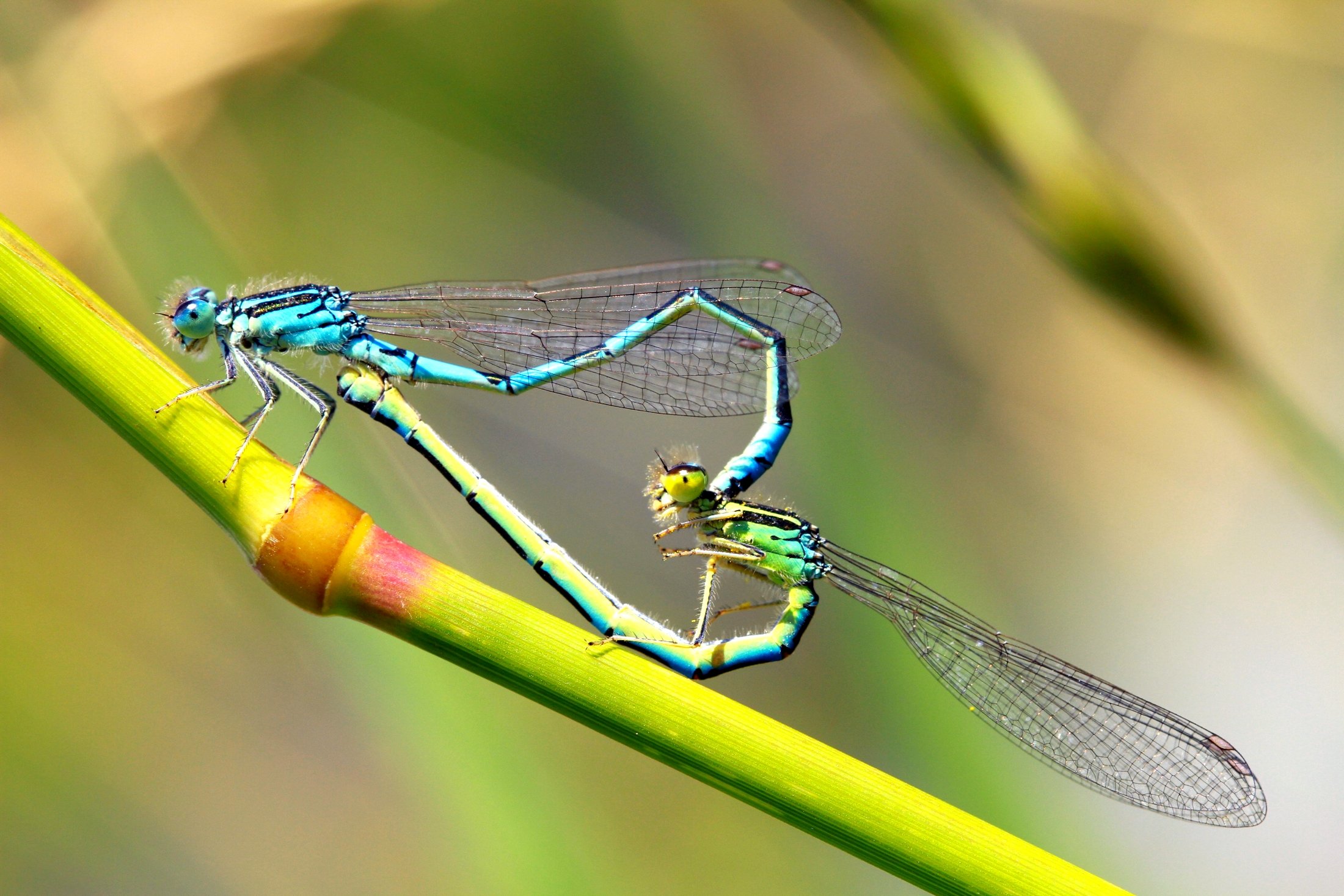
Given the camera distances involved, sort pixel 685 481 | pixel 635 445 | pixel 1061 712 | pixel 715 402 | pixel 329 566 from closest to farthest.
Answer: pixel 329 566 → pixel 685 481 → pixel 1061 712 → pixel 715 402 → pixel 635 445

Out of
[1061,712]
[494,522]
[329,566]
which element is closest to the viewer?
[329,566]

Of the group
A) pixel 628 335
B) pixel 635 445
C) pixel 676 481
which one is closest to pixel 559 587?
pixel 676 481

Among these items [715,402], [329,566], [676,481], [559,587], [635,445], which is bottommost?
[329,566]

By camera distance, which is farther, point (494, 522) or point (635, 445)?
point (635, 445)

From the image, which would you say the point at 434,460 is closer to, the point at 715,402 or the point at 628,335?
the point at 628,335

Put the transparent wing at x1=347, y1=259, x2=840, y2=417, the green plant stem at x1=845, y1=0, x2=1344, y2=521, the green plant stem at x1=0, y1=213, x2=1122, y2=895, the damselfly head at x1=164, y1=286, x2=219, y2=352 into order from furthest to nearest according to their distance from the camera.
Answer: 1. the transparent wing at x1=347, y1=259, x2=840, y2=417
2. the damselfly head at x1=164, y1=286, x2=219, y2=352
3. the green plant stem at x1=845, y1=0, x2=1344, y2=521
4. the green plant stem at x1=0, y1=213, x2=1122, y2=895

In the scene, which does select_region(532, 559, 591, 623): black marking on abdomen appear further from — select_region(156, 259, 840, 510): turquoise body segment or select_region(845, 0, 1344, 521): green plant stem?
select_region(845, 0, 1344, 521): green plant stem

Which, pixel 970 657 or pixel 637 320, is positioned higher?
pixel 637 320

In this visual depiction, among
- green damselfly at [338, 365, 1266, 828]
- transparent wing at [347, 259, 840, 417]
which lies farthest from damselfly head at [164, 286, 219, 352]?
transparent wing at [347, 259, 840, 417]
